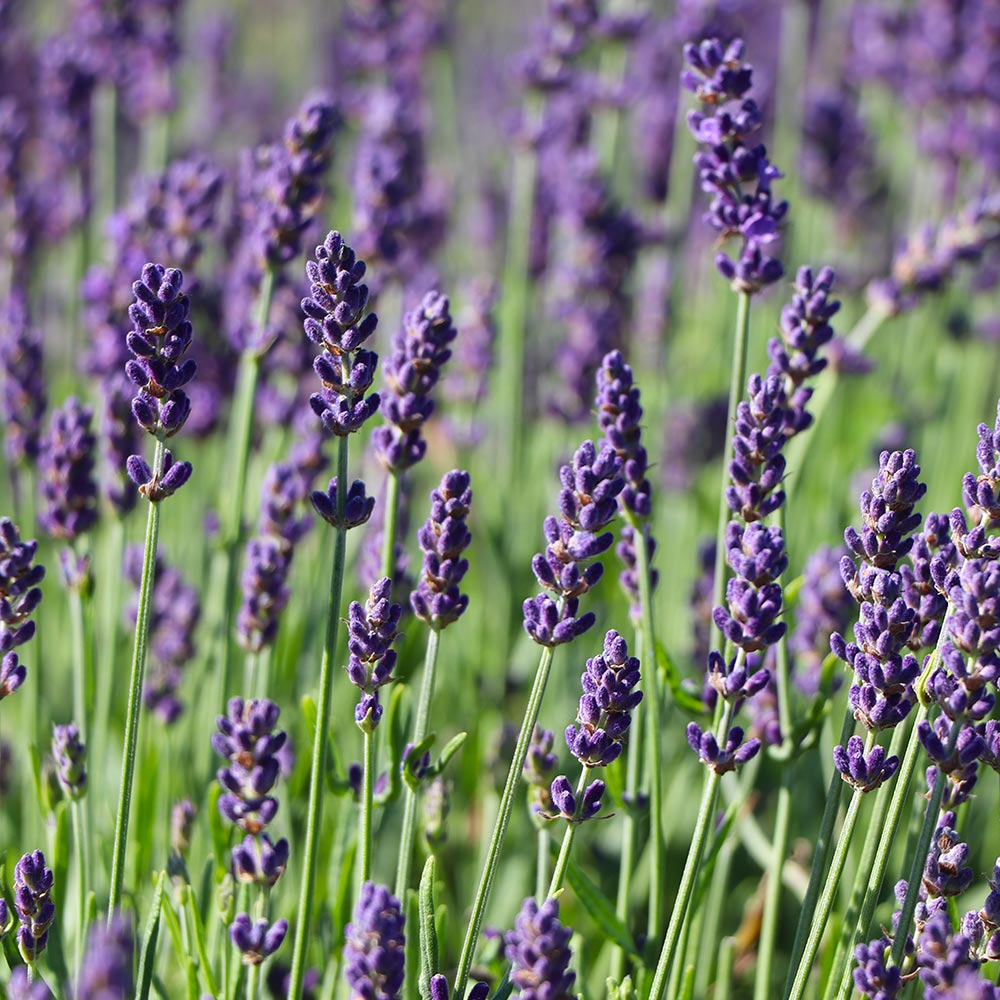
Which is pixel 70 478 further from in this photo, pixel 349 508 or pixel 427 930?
pixel 427 930

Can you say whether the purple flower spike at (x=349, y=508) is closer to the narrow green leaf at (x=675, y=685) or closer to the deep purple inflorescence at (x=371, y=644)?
the deep purple inflorescence at (x=371, y=644)

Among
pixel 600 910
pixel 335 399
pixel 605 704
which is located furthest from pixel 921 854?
pixel 335 399

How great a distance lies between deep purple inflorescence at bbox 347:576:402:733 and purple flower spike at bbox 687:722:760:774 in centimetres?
38

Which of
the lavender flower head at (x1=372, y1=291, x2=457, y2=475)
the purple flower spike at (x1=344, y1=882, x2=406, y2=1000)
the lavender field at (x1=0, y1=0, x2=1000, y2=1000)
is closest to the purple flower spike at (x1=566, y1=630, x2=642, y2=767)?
the lavender field at (x1=0, y1=0, x2=1000, y2=1000)

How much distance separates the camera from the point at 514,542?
10.5 feet

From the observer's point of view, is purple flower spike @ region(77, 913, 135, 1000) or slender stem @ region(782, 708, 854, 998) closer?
purple flower spike @ region(77, 913, 135, 1000)

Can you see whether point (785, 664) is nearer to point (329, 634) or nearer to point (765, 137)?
point (329, 634)

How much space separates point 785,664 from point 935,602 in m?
0.38

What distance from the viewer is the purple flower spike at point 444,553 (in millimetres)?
1503

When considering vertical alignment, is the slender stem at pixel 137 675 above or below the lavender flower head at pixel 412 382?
below

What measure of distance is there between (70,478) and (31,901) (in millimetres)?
747

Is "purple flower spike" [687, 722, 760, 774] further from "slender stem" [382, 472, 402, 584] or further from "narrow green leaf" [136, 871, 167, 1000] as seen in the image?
"narrow green leaf" [136, 871, 167, 1000]

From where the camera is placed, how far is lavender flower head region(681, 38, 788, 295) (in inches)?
70.1

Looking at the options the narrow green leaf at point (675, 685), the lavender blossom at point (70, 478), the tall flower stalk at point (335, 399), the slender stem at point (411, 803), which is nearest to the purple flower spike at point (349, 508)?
the tall flower stalk at point (335, 399)
